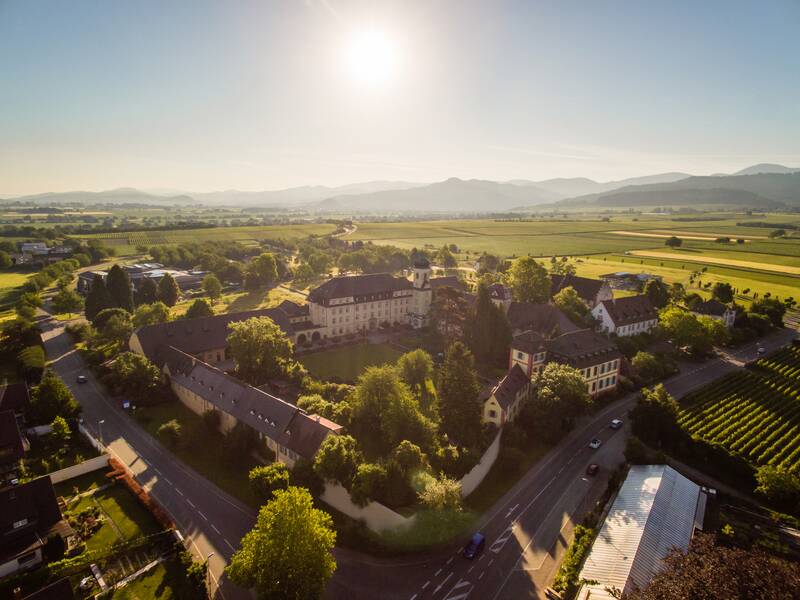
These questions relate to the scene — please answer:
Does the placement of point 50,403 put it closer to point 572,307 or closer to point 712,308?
point 572,307

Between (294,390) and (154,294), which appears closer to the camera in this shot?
(294,390)

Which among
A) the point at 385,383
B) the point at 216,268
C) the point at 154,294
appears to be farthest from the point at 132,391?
the point at 216,268

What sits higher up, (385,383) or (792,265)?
(385,383)

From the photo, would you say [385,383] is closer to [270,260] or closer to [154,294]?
[154,294]

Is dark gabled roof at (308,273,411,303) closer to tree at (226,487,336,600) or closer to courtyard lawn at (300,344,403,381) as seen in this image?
courtyard lawn at (300,344,403,381)

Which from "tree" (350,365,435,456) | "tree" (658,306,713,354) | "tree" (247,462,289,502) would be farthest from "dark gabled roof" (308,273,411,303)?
"tree" (658,306,713,354)

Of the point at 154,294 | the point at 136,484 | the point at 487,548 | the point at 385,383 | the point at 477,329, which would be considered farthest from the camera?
the point at 154,294
